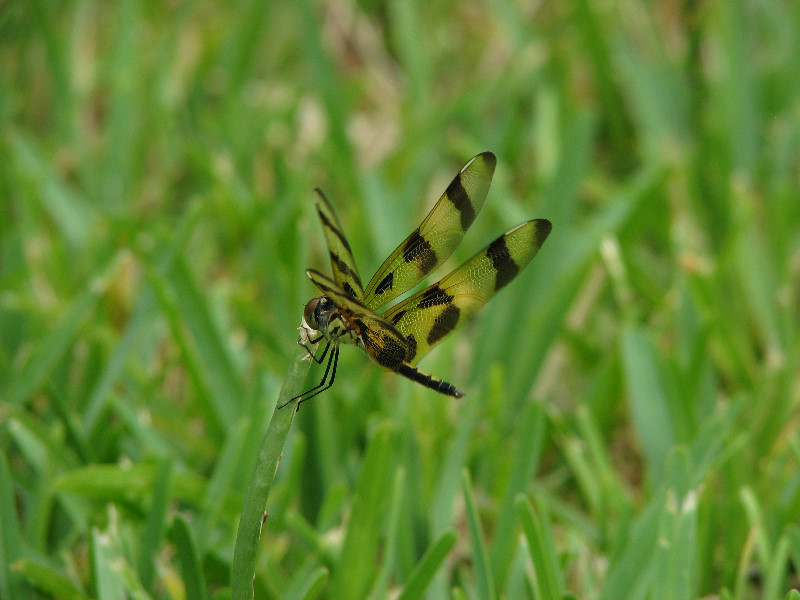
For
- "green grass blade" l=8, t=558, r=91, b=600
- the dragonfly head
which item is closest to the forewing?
the dragonfly head

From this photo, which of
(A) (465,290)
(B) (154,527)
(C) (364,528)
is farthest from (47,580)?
(A) (465,290)

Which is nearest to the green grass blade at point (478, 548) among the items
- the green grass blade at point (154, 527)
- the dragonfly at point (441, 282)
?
the dragonfly at point (441, 282)

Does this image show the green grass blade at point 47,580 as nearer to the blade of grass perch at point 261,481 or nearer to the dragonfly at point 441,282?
the blade of grass perch at point 261,481

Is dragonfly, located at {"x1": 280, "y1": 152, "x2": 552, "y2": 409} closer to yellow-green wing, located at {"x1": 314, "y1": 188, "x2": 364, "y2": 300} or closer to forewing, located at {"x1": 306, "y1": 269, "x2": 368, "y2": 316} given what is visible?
yellow-green wing, located at {"x1": 314, "y1": 188, "x2": 364, "y2": 300}

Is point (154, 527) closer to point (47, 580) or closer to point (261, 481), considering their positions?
point (47, 580)

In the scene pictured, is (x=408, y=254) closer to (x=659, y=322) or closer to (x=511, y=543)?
(x=511, y=543)

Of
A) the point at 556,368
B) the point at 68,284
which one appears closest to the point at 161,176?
the point at 68,284
